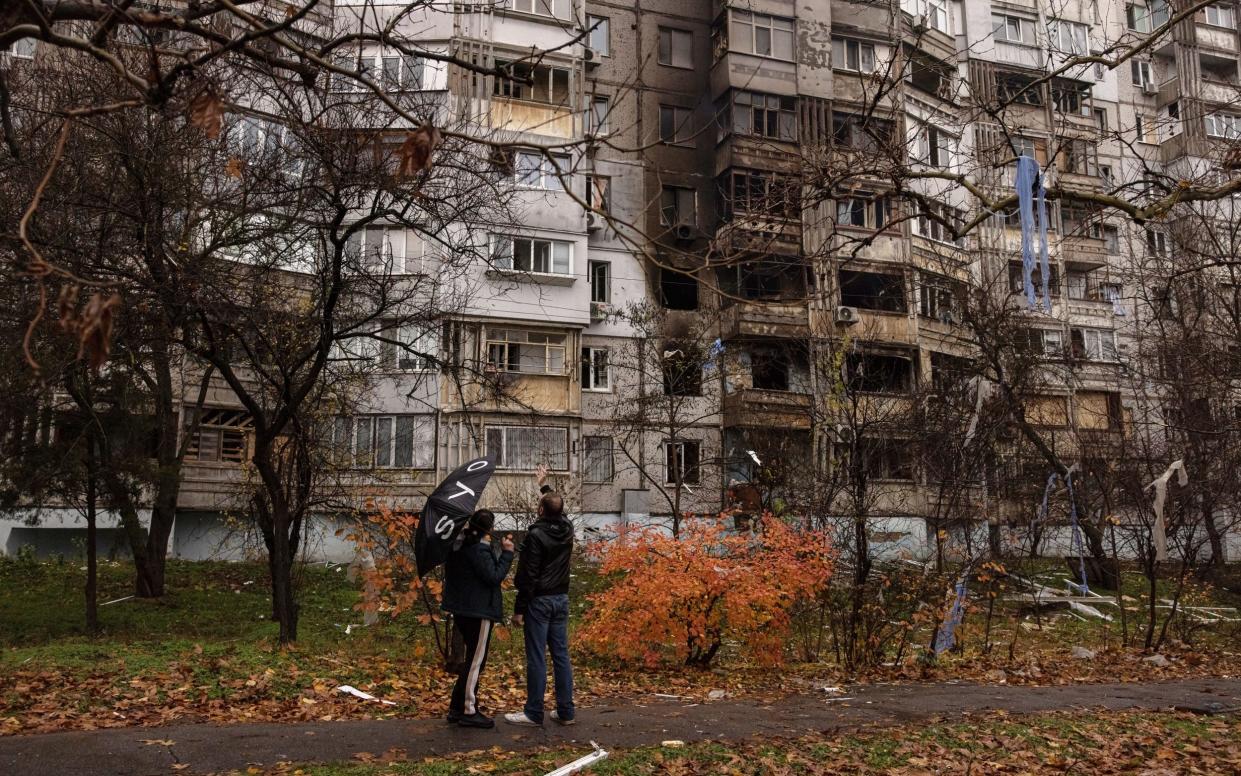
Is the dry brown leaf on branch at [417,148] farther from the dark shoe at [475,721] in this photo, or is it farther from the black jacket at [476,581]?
the dark shoe at [475,721]

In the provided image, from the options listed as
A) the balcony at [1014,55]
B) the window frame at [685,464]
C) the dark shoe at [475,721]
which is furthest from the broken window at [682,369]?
the dark shoe at [475,721]

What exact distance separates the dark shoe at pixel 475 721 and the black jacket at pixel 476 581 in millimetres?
815

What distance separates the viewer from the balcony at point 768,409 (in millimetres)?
33656

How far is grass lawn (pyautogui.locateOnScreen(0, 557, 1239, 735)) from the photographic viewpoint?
9336mm

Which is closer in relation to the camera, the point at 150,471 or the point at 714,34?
the point at 150,471

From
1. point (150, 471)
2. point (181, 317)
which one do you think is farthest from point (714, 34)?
point (181, 317)

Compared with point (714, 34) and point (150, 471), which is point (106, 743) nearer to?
point (150, 471)

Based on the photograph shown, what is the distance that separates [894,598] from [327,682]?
8.50m

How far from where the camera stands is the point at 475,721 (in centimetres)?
854

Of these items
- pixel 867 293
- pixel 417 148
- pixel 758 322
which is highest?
pixel 867 293

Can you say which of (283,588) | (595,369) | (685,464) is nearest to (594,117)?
(283,588)

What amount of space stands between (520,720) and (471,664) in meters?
0.81

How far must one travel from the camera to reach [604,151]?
36469 mm

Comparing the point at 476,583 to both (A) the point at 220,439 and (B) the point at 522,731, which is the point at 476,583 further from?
(A) the point at 220,439
